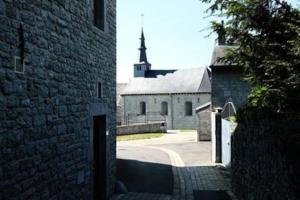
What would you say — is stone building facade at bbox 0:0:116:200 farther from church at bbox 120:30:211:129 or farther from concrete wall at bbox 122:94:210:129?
church at bbox 120:30:211:129

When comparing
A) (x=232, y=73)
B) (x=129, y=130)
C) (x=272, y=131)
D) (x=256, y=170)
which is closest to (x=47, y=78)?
(x=272, y=131)

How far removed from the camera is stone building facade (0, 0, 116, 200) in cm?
523

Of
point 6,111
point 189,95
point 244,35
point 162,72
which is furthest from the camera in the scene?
point 162,72

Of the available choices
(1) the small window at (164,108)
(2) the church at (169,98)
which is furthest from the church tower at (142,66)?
(1) the small window at (164,108)

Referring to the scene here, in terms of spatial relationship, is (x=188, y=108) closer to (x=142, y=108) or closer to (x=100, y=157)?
(x=142, y=108)

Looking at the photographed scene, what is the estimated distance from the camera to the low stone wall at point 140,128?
31.0 meters

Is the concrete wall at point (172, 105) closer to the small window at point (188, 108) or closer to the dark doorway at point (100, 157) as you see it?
the small window at point (188, 108)

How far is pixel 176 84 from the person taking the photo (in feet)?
153

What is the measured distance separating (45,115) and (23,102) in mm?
768

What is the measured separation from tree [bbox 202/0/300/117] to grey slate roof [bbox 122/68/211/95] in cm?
3487

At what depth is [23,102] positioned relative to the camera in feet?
18.2

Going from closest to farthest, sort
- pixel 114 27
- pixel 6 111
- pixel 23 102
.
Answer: pixel 6 111 < pixel 23 102 < pixel 114 27

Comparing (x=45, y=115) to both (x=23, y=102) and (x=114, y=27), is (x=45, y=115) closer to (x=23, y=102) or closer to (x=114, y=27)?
(x=23, y=102)

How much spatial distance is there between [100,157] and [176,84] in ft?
121
